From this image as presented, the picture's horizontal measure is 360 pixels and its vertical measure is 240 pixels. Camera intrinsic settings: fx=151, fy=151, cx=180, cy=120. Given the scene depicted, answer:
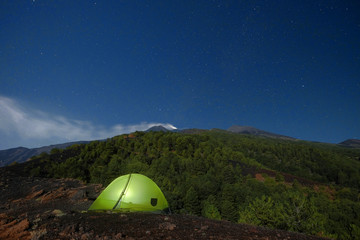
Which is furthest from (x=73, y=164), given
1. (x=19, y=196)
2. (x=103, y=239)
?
(x=103, y=239)

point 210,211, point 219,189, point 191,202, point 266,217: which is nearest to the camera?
point 266,217

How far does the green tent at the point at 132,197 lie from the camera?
8.62 m

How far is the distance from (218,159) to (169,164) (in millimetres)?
28136

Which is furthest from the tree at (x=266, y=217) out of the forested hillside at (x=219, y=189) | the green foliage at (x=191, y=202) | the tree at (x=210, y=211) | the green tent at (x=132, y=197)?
the green tent at (x=132, y=197)

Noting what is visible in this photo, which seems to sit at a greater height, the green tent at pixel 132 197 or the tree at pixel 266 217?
the green tent at pixel 132 197

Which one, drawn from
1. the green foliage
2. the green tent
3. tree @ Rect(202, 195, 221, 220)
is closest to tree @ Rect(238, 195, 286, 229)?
tree @ Rect(202, 195, 221, 220)

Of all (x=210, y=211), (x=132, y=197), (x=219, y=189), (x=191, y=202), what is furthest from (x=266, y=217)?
(x=219, y=189)

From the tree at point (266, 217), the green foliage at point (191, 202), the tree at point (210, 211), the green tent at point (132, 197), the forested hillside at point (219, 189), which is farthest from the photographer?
the green foliage at point (191, 202)

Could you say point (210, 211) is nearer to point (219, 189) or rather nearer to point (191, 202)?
point (191, 202)

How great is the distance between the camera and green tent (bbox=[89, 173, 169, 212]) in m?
8.62

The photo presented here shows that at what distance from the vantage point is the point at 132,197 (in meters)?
8.89

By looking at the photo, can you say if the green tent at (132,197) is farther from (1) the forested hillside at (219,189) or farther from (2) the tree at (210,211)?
(2) the tree at (210,211)

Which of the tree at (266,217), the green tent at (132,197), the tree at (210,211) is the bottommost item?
the tree at (210,211)

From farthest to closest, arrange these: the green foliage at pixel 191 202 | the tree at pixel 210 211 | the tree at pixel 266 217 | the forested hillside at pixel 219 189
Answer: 1. the green foliage at pixel 191 202
2. the tree at pixel 210 211
3. the forested hillside at pixel 219 189
4. the tree at pixel 266 217
